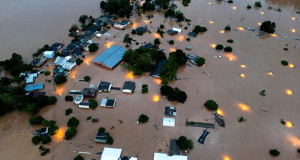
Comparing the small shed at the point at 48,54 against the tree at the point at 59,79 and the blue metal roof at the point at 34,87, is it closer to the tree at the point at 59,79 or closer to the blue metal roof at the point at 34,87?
the blue metal roof at the point at 34,87

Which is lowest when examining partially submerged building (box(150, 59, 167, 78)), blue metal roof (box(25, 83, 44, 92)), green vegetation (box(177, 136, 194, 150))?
green vegetation (box(177, 136, 194, 150))

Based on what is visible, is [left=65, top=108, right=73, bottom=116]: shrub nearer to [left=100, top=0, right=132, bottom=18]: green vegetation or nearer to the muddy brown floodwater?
the muddy brown floodwater

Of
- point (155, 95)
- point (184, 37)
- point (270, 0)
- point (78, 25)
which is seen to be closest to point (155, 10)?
point (184, 37)

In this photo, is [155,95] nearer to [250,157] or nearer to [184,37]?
[250,157]

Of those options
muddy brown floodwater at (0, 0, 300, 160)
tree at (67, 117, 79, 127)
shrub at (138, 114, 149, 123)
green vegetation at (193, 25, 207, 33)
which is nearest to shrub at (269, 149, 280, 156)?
muddy brown floodwater at (0, 0, 300, 160)

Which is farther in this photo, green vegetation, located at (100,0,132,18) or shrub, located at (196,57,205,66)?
green vegetation, located at (100,0,132,18)
